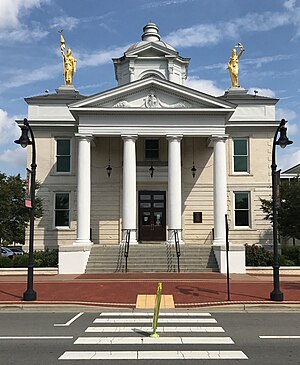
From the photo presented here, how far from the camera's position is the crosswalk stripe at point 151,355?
7.80 metres

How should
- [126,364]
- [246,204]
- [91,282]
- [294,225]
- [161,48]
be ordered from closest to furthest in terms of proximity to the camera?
1. [126,364]
2. [91,282]
3. [294,225]
4. [246,204]
5. [161,48]

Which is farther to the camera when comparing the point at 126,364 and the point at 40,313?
the point at 40,313

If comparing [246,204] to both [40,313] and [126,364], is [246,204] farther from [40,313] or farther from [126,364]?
[126,364]

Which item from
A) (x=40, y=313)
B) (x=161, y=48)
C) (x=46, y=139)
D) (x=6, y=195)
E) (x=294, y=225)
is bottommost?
(x=40, y=313)

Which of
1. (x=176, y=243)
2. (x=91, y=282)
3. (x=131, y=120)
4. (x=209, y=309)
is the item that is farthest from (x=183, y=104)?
(x=209, y=309)

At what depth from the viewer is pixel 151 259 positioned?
23.8 meters

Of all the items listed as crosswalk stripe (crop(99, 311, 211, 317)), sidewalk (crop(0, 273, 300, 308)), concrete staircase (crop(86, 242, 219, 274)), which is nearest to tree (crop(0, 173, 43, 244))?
sidewalk (crop(0, 273, 300, 308))

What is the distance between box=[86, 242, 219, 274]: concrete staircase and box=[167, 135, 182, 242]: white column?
133cm

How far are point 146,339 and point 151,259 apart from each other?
14.6 metres

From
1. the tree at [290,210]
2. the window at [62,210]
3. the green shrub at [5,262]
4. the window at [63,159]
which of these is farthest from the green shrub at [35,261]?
the tree at [290,210]

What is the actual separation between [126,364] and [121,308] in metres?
5.79

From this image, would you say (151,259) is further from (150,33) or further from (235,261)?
(150,33)

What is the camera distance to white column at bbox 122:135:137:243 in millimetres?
25531

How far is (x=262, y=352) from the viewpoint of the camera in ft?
27.0
